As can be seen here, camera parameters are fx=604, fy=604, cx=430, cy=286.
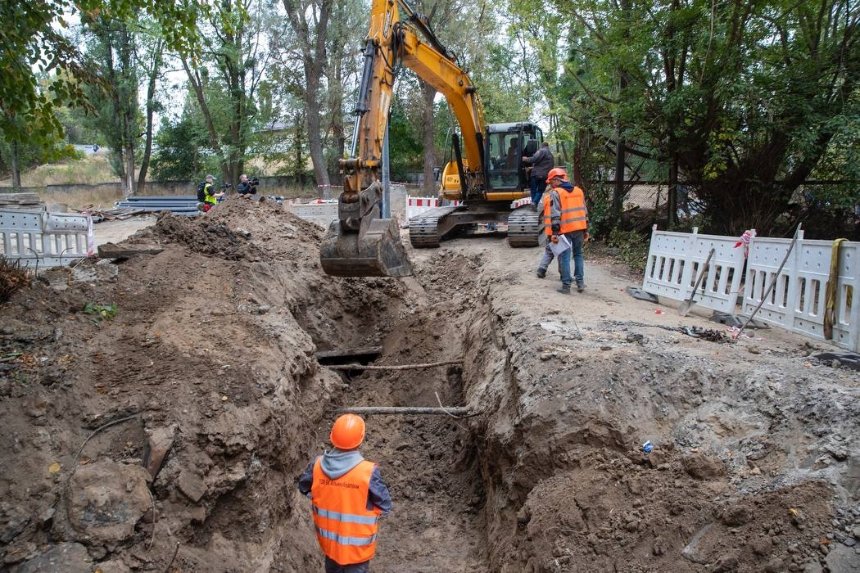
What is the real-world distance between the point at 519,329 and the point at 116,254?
5.14 metres

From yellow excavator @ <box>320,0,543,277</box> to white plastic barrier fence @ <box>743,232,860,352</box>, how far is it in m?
4.29

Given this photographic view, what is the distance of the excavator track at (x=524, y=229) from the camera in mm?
12008

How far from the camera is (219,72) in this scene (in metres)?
32.5

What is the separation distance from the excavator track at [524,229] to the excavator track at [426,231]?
1.91 meters

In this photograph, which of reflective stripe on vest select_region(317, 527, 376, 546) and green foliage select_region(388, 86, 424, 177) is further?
green foliage select_region(388, 86, 424, 177)

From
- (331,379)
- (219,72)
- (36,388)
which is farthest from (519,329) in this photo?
(219,72)

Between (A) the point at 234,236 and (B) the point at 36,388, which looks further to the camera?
(A) the point at 234,236

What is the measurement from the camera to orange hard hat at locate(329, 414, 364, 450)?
3.87m

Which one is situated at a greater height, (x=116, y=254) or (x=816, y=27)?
(x=816, y=27)

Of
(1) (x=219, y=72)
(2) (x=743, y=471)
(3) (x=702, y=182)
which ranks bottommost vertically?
(2) (x=743, y=471)

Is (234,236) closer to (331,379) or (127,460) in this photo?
(331,379)

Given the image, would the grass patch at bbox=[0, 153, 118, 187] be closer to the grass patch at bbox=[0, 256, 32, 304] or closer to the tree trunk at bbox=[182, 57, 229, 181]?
the tree trunk at bbox=[182, 57, 229, 181]

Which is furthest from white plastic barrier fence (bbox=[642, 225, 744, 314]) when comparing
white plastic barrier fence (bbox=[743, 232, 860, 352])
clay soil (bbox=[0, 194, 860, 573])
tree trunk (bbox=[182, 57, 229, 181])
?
tree trunk (bbox=[182, 57, 229, 181])

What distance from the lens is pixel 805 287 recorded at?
21.7 feet
